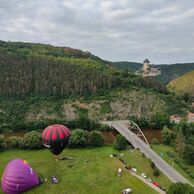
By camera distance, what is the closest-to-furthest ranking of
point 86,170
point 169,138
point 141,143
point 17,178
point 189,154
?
point 17,178 < point 86,170 < point 189,154 < point 141,143 < point 169,138

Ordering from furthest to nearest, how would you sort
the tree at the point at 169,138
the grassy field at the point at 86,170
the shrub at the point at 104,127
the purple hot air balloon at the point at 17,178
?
the shrub at the point at 104,127 → the tree at the point at 169,138 → the grassy field at the point at 86,170 → the purple hot air balloon at the point at 17,178

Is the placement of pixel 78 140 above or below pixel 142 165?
above

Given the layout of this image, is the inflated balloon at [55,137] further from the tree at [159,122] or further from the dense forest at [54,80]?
the dense forest at [54,80]

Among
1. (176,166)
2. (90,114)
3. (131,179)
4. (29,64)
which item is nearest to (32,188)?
(131,179)

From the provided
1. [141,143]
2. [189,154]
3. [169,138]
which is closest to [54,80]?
[141,143]

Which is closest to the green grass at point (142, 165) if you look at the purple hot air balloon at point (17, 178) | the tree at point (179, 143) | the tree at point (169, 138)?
the tree at point (179, 143)

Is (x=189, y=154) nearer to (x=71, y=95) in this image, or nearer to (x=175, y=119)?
(x=175, y=119)
